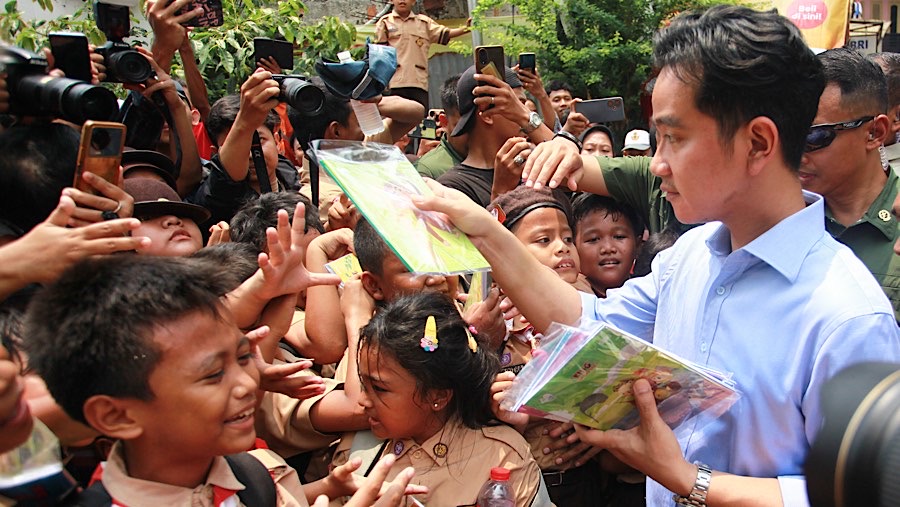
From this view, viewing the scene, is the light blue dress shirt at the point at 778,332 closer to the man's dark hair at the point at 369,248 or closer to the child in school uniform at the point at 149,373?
the child in school uniform at the point at 149,373

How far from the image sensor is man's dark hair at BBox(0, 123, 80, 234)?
2074 mm

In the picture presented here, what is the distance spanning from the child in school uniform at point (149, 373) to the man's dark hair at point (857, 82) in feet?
7.24

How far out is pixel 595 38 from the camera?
31.7ft

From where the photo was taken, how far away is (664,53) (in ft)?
5.47

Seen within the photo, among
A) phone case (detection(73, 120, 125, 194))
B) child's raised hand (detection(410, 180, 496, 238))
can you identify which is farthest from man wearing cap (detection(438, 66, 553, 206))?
phone case (detection(73, 120, 125, 194))

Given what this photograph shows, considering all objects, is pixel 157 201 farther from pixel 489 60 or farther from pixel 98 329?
pixel 489 60

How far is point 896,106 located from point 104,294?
334 centimetres

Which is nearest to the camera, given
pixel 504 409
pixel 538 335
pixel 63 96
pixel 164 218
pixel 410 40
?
pixel 63 96

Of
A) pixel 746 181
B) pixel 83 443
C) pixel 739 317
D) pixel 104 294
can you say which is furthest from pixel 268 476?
pixel 746 181

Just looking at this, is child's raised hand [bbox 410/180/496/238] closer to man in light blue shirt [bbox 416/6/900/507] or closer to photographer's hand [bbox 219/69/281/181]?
man in light blue shirt [bbox 416/6/900/507]

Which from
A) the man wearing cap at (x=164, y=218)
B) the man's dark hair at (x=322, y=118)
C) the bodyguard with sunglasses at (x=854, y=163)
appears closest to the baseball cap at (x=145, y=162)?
the man wearing cap at (x=164, y=218)

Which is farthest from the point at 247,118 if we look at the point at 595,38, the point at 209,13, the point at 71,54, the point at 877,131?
the point at 595,38

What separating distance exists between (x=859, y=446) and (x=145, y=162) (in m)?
2.82

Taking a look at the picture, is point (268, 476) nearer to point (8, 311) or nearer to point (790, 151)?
point (8, 311)
